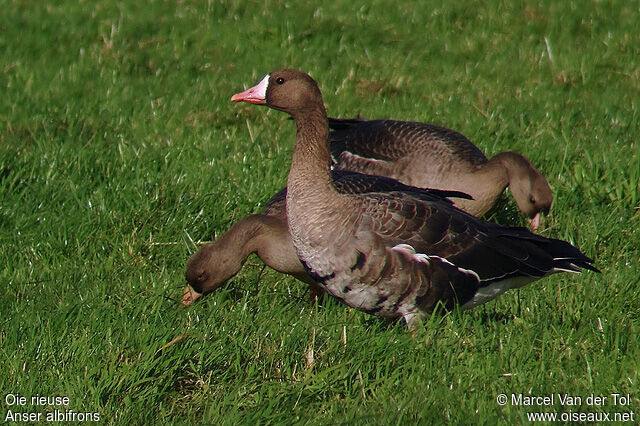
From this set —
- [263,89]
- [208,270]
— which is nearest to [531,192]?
[263,89]

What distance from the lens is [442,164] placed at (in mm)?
7285

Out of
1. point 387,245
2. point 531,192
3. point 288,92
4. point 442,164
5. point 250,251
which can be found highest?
point 288,92

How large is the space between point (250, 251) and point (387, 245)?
0.92 m

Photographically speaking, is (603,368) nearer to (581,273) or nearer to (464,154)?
(581,273)

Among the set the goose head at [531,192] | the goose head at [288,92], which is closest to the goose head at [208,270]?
the goose head at [288,92]

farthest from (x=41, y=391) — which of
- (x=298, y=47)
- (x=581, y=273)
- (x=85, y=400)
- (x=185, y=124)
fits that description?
(x=298, y=47)

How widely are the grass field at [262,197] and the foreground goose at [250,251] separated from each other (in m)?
0.14

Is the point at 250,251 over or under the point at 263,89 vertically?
under

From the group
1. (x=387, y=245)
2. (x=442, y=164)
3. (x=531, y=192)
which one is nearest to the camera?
(x=387, y=245)

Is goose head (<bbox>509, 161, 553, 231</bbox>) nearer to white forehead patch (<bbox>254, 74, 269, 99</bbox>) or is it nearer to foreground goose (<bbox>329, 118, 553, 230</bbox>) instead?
foreground goose (<bbox>329, 118, 553, 230</bbox>)

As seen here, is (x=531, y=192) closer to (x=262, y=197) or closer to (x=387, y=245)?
(x=262, y=197)

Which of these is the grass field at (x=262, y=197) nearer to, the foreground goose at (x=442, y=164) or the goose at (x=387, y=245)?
the goose at (x=387, y=245)

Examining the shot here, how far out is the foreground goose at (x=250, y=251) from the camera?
18.7 ft

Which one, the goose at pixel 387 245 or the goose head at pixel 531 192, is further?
the goose head at pixel 531 192
